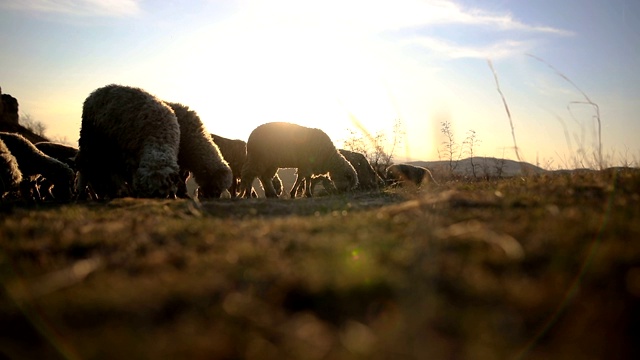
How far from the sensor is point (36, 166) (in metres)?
13.2

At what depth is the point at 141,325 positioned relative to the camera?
1719 mm

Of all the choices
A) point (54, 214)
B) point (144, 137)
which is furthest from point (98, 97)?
point (54, 214)

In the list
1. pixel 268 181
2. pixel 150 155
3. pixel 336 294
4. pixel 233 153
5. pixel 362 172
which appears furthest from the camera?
pixel 362 172

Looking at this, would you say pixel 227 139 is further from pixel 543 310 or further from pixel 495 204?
pixel 543 310

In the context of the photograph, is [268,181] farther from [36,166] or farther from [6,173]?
[6,173]

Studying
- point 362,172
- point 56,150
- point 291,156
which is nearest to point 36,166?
point 56,150

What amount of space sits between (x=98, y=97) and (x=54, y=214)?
4.84m

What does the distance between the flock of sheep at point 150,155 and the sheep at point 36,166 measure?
0.02 metres

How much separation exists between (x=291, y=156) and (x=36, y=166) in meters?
7.30

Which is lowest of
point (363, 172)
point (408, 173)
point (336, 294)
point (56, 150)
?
point (408, 173)

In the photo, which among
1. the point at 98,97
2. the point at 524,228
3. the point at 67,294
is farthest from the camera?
the point at 98,97

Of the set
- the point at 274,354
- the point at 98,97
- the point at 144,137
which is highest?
the point at 98,97

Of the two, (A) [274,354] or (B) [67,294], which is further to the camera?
(B) [67,294]

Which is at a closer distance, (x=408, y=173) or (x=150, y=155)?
(x=150, y=155)
